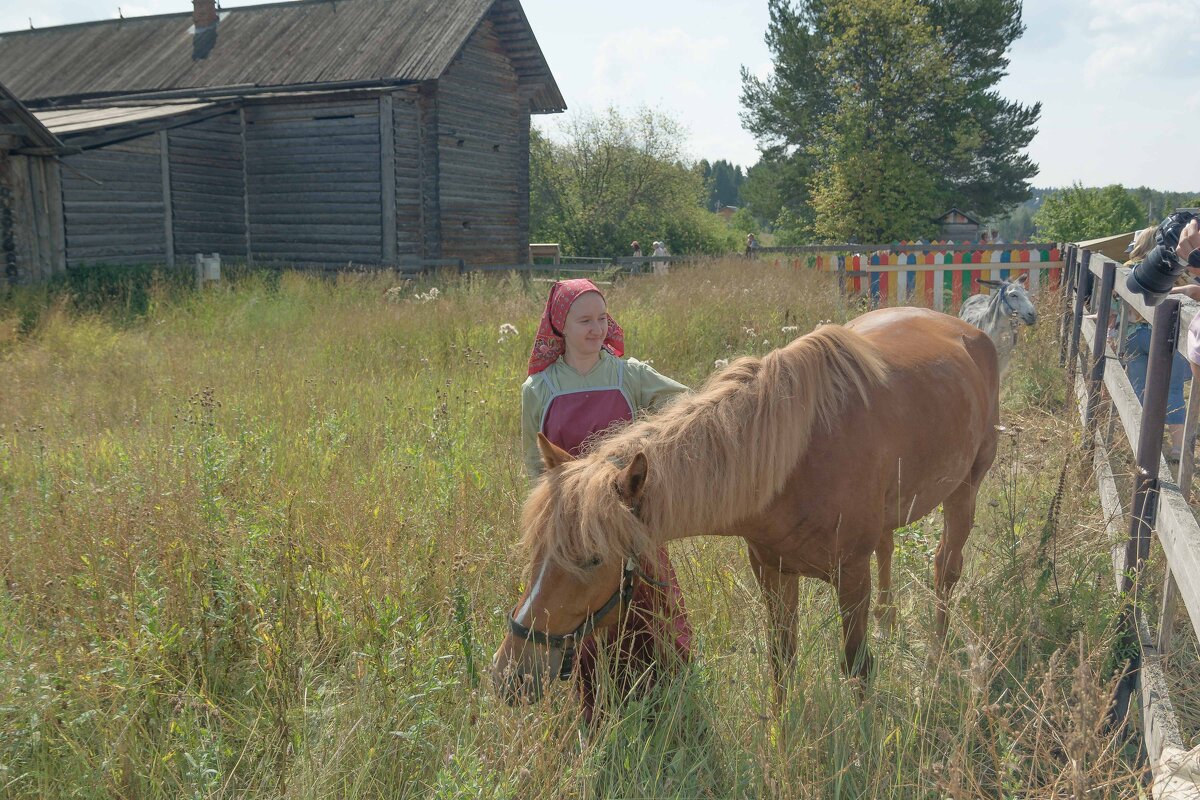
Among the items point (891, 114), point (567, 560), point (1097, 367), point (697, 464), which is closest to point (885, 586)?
point (697, 464)

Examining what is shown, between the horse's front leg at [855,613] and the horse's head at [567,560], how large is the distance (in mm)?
906

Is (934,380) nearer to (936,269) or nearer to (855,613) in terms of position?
(855,613)

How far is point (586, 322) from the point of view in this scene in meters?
3.02

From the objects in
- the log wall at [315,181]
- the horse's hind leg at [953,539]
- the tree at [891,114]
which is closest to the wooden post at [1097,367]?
the horse's hind leg at [953,539]

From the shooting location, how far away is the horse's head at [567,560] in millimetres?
2330

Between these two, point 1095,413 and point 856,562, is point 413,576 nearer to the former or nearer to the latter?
point 856,562

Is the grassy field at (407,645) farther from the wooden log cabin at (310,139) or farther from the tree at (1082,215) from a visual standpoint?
the tree at (1082,215)

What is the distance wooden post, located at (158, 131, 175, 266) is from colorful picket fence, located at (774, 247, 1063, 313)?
12111 mm

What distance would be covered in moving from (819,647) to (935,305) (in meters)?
10.9

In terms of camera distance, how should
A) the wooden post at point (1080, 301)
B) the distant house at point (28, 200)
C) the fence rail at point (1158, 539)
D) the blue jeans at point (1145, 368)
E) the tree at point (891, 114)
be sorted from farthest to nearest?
the tree at point (891, 114)
the distant house at point (28, 200)
the wooden post at point (1080, 301)
the blue jeans at point (1145, 368)
the fence rail at point (1158, 539)

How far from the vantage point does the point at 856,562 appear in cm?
290

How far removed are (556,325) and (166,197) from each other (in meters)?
16.7

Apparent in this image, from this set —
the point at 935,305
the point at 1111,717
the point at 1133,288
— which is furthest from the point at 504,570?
the point at 935,305

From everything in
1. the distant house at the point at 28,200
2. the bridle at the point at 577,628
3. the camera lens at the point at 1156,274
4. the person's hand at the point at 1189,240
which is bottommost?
the bridle at the point at 577,628
